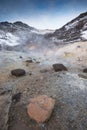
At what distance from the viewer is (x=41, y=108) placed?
11.0ft

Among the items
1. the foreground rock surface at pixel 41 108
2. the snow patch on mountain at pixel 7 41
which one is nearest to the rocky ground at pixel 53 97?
the foreground rock surface at pixel 41 108

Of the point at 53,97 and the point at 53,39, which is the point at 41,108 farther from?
the point at 53,39

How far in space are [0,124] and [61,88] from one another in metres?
2.09

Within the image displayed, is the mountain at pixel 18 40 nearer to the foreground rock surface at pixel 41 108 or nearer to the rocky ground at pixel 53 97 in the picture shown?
the rocky ground at pixel 53 97

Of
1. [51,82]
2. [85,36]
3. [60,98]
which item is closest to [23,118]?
[60,98]

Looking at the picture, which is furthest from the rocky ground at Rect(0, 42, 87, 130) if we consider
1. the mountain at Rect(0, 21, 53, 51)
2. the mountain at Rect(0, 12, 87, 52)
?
the mountain at Rect(0, 21, 53, 51)

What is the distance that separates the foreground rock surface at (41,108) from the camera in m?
3.22

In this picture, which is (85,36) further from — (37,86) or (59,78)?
(37,86)

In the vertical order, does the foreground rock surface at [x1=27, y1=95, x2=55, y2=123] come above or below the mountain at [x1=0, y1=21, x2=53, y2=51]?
below

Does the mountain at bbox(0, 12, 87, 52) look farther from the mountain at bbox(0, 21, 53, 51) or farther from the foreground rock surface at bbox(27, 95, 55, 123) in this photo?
the foreground rock surface at bbox(27, 95, 55, 123)

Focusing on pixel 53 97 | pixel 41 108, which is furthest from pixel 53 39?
pixel 41 108

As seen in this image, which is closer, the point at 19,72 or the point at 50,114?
the point at 50,114

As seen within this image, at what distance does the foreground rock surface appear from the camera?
10.6ft

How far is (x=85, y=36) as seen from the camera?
42.1 ft
